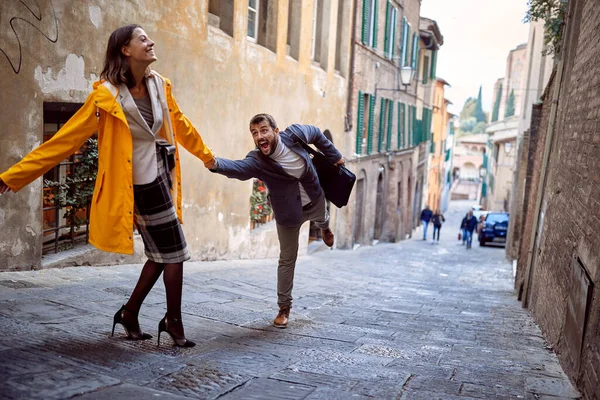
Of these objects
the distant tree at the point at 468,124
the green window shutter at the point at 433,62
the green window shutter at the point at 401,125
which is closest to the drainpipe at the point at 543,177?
the green window shutter at the point at 401,125

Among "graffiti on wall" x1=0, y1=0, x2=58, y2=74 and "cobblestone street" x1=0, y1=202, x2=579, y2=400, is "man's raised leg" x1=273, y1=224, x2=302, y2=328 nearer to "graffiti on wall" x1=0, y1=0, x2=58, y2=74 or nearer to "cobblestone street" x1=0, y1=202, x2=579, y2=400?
"cobblestone street" x1=0, y1=202, x2=579, y2=400

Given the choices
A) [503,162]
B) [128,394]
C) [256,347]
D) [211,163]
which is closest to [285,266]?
[256,347]

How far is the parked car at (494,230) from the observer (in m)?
25.1

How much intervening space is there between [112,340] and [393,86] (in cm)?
2113

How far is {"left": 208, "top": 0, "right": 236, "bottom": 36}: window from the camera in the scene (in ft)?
33.2

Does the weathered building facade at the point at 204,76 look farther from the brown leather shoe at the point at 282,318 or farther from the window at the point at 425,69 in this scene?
the window at the point at 425,69

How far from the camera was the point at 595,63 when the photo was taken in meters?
5.04

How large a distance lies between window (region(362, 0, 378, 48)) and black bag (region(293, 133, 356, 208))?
1365 cm

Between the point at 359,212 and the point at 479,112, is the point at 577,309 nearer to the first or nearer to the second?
the point at 359,212

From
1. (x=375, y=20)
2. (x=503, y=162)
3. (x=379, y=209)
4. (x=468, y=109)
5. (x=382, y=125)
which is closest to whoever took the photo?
(x=375, y=20)

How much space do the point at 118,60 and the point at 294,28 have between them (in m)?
10.3

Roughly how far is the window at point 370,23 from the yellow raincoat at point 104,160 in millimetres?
15379

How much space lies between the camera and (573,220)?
16.4 feet

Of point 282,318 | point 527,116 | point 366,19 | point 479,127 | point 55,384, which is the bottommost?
point 282,318
